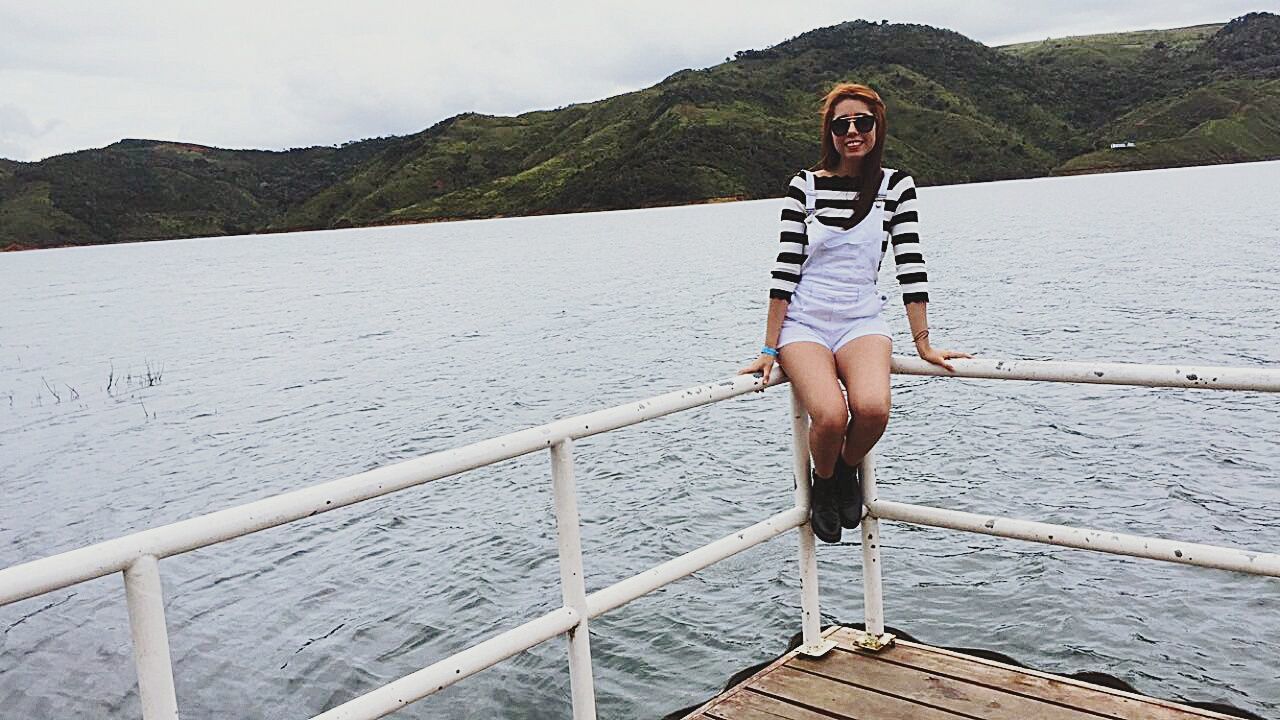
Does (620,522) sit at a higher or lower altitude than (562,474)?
lower

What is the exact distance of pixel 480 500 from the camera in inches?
552

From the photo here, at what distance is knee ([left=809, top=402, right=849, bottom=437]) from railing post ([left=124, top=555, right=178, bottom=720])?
2210 millimetres

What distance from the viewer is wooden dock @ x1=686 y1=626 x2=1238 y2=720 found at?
3420 millimetres

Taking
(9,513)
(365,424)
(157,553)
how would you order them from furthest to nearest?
(365,424)
(9,513)
(157,553)

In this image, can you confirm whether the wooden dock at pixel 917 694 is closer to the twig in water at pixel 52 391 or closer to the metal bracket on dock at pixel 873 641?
the metal bracket on dock at pixel 873 641

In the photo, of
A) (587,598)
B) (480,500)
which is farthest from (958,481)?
(587,598)

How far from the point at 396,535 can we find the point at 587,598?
10048mm

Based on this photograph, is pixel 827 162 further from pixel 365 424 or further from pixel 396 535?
pixel 365 424

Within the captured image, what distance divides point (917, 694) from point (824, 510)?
0.72m

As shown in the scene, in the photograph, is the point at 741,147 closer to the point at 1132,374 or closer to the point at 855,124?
the point at 855,124

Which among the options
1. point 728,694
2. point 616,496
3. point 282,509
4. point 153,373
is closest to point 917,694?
point 728,694

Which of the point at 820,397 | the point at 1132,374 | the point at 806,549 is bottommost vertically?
the point at 806,549

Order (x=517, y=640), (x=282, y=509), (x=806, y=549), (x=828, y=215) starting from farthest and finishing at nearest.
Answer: (x=828, y=215)
(x=806, y=549)
(x=517, y=640)
(x=282, y=509)

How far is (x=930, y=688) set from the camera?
3.63m
